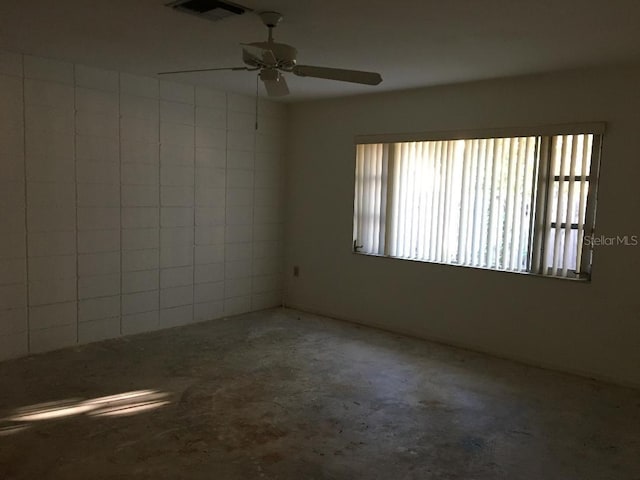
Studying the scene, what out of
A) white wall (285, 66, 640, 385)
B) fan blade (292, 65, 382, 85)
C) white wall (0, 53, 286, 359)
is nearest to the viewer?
fan blade (292, 65, 382, 85)

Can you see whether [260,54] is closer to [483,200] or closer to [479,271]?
[483,200]

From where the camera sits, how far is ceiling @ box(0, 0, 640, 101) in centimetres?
284

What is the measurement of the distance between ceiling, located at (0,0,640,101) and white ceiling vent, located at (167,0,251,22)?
0.26 feet

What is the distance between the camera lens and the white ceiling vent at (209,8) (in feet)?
9.19

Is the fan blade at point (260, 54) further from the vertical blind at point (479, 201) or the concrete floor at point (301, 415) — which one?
the vertical blind at point (479, 201)

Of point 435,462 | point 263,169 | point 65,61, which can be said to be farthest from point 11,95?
point 435,462

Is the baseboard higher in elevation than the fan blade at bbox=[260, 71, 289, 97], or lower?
lower

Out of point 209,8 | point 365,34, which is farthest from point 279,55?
point 365,34

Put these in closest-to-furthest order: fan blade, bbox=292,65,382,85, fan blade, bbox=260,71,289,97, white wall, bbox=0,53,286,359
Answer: fan blade, bbox=292,65,382,85, fan blade, bbox=260,71,289,97, white wall, bbox=0,53,286,359

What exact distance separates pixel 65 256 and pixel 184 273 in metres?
1.21

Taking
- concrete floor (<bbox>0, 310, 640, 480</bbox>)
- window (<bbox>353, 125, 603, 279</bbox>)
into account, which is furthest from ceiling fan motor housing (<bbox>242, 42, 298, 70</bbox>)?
window (<bbox>353, 125, 603, 279</bbox>)

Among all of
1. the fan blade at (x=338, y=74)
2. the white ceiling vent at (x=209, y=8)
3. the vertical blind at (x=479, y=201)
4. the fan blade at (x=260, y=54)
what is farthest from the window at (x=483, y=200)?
the white ceiling vent at (x=209, y=8)

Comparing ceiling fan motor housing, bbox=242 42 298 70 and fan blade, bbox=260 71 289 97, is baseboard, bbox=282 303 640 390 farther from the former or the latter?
ceiling fan motor housing, bbox=242 42 298 70

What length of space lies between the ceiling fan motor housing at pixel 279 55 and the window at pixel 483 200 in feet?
7.57
